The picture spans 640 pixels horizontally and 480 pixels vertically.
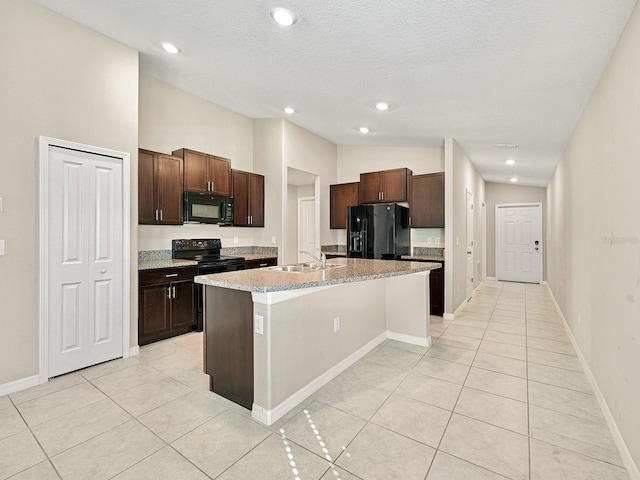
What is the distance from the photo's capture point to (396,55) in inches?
102

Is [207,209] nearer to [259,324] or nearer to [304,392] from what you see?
[259,324]

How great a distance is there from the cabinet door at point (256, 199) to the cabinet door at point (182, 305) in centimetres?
154

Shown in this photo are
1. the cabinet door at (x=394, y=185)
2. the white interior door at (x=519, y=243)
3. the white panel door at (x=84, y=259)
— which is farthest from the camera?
the white interior door at (x=519, y=243)

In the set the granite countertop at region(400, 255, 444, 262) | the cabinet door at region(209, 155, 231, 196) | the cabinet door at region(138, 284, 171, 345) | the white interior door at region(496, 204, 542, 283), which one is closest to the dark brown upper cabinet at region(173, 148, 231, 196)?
the cabinet door at region(209, 155, 231, 196)

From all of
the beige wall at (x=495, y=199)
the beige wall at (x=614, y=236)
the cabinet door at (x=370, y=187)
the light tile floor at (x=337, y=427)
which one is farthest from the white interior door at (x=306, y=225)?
the beige wall at (x=495, y=199)

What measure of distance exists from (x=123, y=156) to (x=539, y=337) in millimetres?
5033

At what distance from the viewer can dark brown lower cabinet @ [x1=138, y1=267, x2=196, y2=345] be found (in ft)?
10.9

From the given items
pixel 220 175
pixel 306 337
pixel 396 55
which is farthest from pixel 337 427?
pixel 220 175

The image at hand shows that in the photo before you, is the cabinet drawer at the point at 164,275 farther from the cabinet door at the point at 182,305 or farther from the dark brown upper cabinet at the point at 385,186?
the dark brown upper cabinet at the point at 385,186

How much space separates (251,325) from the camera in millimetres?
2143

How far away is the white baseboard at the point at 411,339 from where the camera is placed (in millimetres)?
3459

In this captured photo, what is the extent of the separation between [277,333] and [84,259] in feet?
6.59

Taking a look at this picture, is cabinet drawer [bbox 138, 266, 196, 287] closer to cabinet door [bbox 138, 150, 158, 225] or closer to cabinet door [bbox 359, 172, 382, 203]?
cabinet door [bbox 138, 150, 158, 225]

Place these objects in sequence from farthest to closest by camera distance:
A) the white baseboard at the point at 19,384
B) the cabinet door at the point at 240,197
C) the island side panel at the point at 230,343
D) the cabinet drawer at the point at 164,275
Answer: the cabinet door at the point at 240,197 → the cabinet drawer at the point at 164,275 → the white baseboard at the point at 19,384 → the island side panel at the point at 230,343
